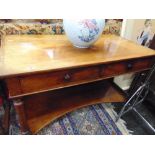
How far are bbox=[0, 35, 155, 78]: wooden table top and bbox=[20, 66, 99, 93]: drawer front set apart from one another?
49mm

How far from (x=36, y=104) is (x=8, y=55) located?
56 cm

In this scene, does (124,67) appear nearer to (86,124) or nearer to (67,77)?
(67,77)

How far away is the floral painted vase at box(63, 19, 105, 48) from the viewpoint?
922mm

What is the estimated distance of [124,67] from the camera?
1.10 meters

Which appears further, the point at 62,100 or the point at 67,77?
the point at 62,100

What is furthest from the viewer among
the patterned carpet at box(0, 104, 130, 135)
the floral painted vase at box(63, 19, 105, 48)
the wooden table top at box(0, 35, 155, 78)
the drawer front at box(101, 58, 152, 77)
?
the patterned carpet at box(0, 104, 130, 135)

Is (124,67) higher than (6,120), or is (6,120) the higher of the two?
(124,67)

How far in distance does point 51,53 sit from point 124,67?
0.51 metres

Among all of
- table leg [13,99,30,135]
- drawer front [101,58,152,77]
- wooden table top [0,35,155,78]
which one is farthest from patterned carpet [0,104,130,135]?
wooden table top [0,35,155,78]

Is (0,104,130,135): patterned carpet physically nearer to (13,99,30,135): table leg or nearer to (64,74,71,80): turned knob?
(13,99,30,135): table leg

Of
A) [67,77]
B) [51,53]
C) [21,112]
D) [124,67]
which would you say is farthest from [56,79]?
[124,67]

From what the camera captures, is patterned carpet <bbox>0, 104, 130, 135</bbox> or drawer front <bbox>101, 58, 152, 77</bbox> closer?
drawer front <bbox>101, 58, 152, 77</bbox>

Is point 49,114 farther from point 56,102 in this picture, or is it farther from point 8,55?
point 8,55
